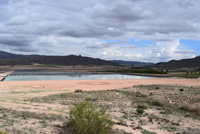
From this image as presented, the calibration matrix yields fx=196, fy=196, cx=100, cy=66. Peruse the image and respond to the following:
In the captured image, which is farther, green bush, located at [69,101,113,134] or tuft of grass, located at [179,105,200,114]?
tuft of grass, located at [179,105,200,114]

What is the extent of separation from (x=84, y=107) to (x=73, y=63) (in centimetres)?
16814

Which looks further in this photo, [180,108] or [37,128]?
[180,108]

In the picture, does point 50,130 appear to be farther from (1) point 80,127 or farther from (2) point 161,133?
(2) point 161,133

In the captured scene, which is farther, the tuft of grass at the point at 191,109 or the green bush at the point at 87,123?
the tuft of grass at the point at 191,109

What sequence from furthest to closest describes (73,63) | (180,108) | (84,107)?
(73,63)
(180,108)
(84,107)

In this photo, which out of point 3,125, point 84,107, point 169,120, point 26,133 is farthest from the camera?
point 169,120

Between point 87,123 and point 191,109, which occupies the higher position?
point 87,123

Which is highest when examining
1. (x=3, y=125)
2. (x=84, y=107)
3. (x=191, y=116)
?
(x=84, y=107)

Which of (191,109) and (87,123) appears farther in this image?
(191,109)

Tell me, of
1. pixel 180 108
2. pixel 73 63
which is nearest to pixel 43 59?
pixel 73 63

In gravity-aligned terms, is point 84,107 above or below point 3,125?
above

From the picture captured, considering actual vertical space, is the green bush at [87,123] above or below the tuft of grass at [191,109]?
above

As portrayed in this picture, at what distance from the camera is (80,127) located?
20.4 ft

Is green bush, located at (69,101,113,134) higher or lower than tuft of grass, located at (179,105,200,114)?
higher
